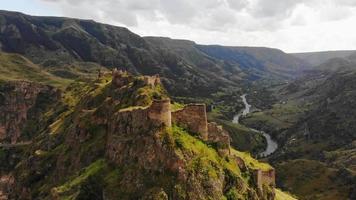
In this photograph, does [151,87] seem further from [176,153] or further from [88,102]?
[88,102]

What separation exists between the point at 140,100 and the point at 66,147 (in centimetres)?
3088

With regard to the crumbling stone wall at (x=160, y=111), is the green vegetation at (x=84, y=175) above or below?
below

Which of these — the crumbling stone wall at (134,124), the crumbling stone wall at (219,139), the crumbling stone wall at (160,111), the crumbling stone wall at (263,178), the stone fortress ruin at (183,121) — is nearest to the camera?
the crumbling stone wall at (160,111)

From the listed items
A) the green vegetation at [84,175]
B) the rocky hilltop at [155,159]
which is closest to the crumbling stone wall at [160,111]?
the rocky hilltop at [155,159]

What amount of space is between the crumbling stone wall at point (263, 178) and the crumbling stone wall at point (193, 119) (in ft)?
42.0

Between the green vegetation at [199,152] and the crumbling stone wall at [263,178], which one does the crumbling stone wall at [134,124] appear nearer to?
the green vegetation at [199,152]

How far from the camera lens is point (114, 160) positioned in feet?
304

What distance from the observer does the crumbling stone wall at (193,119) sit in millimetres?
93438

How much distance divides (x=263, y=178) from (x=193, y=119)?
21.9 metres

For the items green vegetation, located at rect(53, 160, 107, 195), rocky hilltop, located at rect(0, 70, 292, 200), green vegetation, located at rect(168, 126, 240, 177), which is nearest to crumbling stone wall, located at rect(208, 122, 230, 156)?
rocky hilltop, located at rect(0, 70, 292, 200)

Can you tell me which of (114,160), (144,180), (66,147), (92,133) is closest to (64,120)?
(66,147)

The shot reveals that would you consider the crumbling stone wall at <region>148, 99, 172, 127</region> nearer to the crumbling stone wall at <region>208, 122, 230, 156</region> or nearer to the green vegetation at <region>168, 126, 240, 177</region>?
the green vegetation at <region>168, 126, 240, 177</region>

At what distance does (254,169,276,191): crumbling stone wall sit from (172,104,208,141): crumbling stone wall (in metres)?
12.8

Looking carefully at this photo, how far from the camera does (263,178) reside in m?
106
